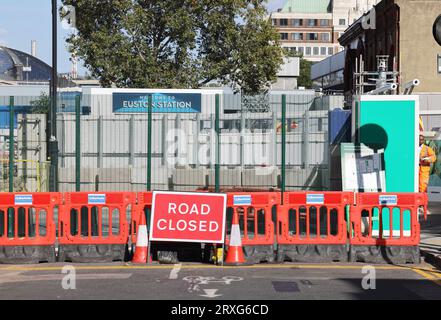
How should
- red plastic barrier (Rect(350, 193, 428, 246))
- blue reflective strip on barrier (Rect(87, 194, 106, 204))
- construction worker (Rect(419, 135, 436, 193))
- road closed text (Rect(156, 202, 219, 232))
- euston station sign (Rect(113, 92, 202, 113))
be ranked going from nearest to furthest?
road closed text (Rect(156, 202, 219, 232)) < red plastic barrier (Rect(350, 193, 428, 246)) < blue reflective strip on barrier (Rect(87, 194, 106, 204)) < construction worker (Rect(419, 135, 436, 193)) < euston station sign (Rect(113, 92, 202, 113))

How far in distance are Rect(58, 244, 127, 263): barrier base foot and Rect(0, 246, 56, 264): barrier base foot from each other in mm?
335

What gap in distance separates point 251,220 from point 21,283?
4.49 m

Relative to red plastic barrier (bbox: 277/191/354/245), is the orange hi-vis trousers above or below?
above

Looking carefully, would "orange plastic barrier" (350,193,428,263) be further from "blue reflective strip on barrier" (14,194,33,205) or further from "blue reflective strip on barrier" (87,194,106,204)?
"blue reflective strip on barrier" (14,194,33,205)

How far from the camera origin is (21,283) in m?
11.6

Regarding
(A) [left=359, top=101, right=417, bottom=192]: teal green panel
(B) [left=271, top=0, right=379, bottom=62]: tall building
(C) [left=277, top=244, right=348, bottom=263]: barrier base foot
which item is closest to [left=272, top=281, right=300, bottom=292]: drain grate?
(C) [left=277, top=244, right=348, bottom=263]: barrier base foot

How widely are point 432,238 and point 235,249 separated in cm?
510

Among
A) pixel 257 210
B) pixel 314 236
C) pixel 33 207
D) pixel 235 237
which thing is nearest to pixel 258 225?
pixel 257 210

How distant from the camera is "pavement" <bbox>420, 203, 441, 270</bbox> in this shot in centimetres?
1378

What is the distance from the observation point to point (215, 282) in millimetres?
11508

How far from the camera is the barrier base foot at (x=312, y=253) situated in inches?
536

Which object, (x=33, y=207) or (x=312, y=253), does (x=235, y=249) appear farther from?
(x=33, y=207)

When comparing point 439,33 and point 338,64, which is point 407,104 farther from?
point 338,64

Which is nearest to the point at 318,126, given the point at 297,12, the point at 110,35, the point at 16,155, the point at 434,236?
the point at 434,236
